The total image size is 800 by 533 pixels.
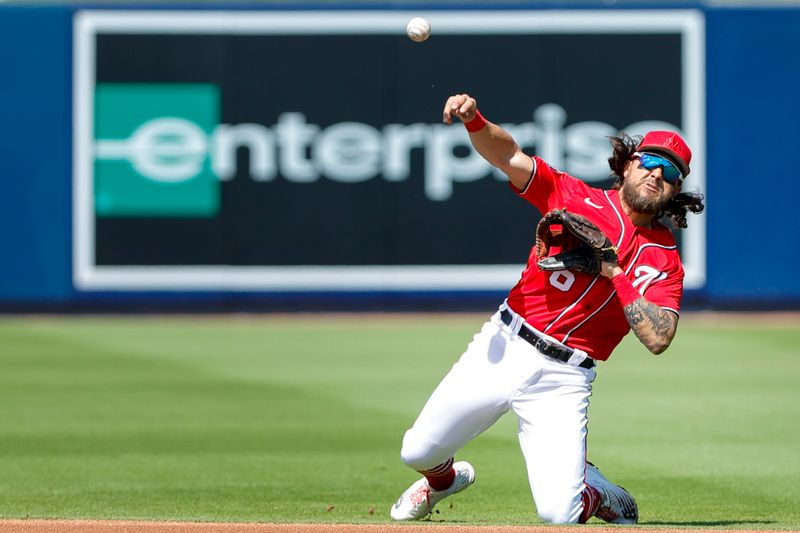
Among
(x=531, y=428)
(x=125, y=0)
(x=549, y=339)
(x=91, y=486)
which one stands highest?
(x=125, y=0)

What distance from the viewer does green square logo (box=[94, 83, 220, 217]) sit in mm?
19078

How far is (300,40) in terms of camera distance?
19.2 m

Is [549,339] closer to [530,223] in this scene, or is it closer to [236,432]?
[236,432]

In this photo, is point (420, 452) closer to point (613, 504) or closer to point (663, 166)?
point (613, 504)

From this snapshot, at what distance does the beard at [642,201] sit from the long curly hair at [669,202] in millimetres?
105

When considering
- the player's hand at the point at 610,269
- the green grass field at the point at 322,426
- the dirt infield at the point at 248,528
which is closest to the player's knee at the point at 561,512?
→ the dirt infield at the point at 248,528

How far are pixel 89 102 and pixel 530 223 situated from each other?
5.97 meters

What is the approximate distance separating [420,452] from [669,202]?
1694 millimetres

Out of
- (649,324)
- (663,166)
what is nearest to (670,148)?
(663,166)

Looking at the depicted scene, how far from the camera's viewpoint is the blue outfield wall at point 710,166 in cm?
1906

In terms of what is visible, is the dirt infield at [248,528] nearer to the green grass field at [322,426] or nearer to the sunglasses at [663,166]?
the green grass field at [322,426]

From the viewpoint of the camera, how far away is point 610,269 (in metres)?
6.59

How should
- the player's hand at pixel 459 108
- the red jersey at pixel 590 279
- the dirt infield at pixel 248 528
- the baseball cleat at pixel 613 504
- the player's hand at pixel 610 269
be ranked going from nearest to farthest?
the dirt infield at pixel 248 528 < the player's hand at pixel 459 108 < the player's hand at pixel 610 269 < the red jersey at pixel 590 279 < the baseball cleat at pixel 613 504

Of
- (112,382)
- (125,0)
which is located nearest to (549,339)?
(112,382)
